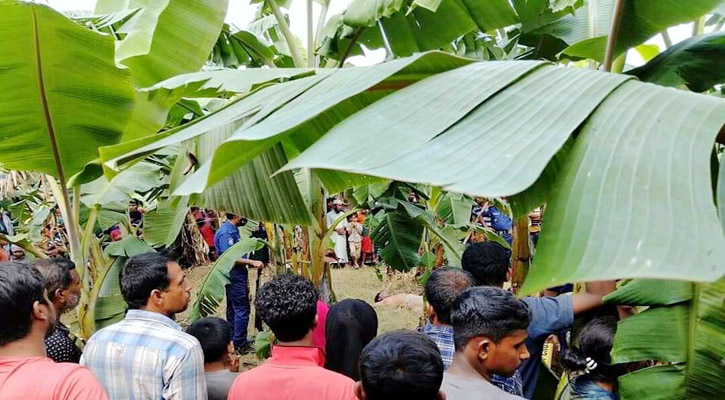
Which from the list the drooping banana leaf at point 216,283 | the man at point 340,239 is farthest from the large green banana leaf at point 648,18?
the man at point 340,239

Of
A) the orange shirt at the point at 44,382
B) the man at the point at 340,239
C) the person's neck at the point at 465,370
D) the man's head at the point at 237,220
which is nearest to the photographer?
the orange shirt at the point at 44,382

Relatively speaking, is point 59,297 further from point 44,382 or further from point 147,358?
point 44,382

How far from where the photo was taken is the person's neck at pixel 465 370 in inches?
52.6

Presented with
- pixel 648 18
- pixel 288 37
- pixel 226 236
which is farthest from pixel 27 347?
pixel 226 236

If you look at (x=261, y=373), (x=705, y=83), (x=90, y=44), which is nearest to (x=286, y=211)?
(x=261, y=373)

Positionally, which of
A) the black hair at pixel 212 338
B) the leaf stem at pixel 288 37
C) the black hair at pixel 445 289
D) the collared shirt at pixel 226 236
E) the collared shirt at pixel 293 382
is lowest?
the collared shirt at pixel 226 236

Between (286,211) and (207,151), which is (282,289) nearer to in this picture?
(286,211)

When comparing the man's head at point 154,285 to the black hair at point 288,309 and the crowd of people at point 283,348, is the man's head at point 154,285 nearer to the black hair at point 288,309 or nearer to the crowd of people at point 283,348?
the crowd of people at point 283,348

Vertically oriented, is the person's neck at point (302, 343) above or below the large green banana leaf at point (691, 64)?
below

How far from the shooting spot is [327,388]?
1.40m

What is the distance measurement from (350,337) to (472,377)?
825 millimetres

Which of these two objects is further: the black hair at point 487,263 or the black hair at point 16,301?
the black hair at point 487,263

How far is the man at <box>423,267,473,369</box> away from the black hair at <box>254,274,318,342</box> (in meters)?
0.40

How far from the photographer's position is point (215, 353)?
189 cm
